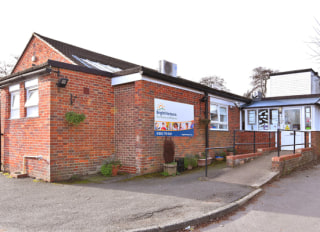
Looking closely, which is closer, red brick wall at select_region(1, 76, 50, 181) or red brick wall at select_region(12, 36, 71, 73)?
red brick wall at select_region(1, 76, 50, 181)

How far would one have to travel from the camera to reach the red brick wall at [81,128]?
7336 millimetres

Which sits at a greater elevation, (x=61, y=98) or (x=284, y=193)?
(x=61, y=98)

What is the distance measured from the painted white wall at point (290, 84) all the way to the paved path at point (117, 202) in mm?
13680

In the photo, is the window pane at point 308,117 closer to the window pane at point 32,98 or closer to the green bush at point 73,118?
the green bush at point 73,118

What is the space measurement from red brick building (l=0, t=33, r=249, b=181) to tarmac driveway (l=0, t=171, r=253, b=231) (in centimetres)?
89

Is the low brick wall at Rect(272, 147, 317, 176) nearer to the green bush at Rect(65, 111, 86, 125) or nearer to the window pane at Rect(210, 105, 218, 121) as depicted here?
the window pane at Rect(210, 105, 218, 121)

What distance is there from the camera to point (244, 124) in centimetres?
1415

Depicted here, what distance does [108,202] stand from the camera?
534 centimetres

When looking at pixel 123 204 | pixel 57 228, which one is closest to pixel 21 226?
pixel 57 228

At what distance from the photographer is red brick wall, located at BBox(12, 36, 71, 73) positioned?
466 inches

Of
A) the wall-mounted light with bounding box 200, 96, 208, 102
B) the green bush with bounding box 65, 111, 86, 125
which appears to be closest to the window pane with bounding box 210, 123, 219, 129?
the wall-mounted light with bounding box 200, 96, 208, 102

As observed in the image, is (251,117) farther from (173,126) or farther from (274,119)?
(173,126)

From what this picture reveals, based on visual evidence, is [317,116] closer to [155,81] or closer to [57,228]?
[155,81]

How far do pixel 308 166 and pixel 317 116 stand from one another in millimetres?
3435
